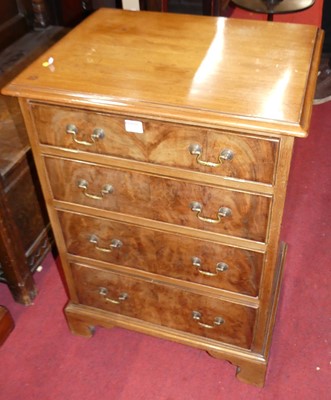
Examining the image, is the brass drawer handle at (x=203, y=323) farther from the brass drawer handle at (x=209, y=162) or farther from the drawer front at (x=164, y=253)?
the brass drawer handle at (x=209, y=162)

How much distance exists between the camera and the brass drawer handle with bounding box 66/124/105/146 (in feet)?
4.10

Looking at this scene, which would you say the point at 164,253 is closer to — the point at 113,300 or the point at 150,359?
the point at 113,300

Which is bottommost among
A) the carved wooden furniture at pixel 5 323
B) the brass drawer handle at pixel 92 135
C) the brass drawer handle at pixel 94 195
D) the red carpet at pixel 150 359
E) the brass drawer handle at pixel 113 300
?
the red carpet at pixel 150 359

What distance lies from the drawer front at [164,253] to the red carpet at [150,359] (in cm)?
44

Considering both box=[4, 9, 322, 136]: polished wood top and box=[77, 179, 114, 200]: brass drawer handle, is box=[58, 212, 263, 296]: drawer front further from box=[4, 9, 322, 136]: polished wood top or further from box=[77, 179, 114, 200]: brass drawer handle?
box=[4, 9, 322, 136]: polished wood top

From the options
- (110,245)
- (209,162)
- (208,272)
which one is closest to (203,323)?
(208,272)

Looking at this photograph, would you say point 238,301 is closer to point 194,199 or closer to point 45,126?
point 194,199

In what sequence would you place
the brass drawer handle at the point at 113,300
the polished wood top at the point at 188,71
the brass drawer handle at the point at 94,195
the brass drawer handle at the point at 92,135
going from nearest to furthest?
the polished wood top at the point at 188,71 < the brass drawer handle at the point at 92,135 < the brass drawer handle at the point at 94,195 < the brass drawer handle at the point at 113,300

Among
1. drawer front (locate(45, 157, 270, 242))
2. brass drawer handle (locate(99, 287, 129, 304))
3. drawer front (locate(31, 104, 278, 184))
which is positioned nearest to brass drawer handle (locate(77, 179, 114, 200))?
drawer front (locate(45, 157, 270, 242))

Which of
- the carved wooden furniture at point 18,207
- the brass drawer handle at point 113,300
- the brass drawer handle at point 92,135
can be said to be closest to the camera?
the brass drawer handle at point 92,135

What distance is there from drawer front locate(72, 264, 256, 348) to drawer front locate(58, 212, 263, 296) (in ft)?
0.25

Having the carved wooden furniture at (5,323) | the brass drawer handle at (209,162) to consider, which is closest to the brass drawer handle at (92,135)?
the brass drawer handle at (209,162)

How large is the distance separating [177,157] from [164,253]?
0.36 meters

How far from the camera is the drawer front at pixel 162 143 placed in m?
1.14
